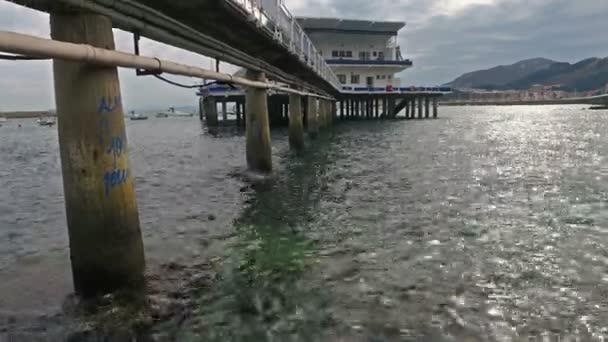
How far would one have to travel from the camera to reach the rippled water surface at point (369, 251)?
5.74 m

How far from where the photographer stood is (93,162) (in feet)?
19.1

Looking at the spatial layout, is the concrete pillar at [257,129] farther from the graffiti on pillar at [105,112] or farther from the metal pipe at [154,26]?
the graffiti on pillar at [105,112]

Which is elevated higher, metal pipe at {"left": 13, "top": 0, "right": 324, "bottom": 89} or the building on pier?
the building on pier

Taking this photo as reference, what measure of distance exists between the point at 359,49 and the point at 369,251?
248 ft

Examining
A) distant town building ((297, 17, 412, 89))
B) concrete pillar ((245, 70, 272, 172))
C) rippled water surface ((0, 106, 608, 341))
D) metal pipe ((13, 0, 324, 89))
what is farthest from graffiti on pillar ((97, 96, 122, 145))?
distant town building ((297, 17, 412, 89))

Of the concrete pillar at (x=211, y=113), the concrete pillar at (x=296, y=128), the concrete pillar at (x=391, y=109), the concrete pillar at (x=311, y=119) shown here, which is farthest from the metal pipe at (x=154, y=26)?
the concrete pillar at (x=391, y=109)

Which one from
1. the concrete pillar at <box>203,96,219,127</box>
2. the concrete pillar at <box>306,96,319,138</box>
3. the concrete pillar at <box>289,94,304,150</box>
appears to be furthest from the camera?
the concrete pillar at <box>203,96,219,127</box>

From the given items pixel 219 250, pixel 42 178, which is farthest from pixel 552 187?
pixel 42 178

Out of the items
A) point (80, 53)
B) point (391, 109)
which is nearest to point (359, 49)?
point (391, 109)

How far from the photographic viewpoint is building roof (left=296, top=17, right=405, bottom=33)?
75438mm

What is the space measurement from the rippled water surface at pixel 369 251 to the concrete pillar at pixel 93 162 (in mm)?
865

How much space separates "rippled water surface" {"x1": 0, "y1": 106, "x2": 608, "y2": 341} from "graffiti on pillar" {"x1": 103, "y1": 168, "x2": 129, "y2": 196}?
1.74 meters

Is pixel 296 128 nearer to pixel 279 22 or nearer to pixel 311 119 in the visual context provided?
pixel 311 119

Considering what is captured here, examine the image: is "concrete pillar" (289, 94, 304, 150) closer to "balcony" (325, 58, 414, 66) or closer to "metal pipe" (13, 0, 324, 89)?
"metal pipe" (13, 0, 324, 89)
